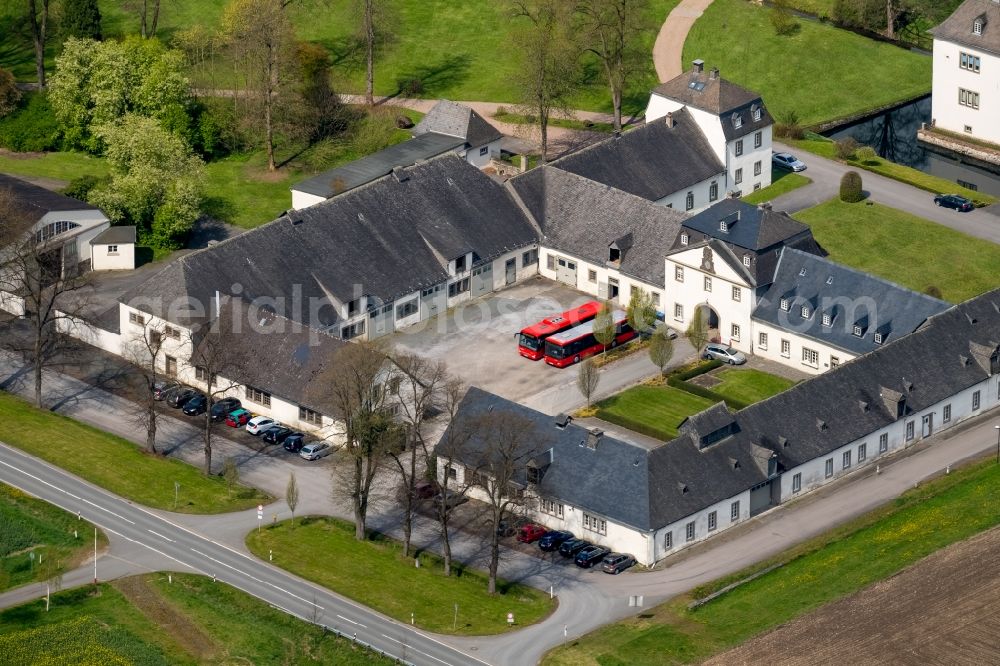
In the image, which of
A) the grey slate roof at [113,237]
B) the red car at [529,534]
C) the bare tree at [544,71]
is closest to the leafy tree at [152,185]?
the grey slate roof at [113,237]

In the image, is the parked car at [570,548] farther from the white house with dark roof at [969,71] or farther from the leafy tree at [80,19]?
the leafy tree at [80,19]


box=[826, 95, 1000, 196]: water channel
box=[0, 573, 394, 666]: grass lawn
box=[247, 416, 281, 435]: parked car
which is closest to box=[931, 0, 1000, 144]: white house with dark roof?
box=[826, 95, 1000, 196]: water channel

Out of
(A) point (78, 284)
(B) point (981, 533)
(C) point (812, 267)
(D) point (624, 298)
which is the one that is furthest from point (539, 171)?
(B) point (981, 533)

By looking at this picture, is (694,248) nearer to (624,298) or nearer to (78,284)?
(624,298)

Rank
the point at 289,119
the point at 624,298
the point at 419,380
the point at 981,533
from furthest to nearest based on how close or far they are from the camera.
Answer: the point at 289,119 → the point at 624,298 → the point at 419,380 → the point at 981,533

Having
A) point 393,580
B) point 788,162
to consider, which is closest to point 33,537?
point 393,580

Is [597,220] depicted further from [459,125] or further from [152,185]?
[152,185]
